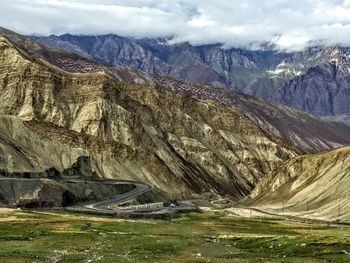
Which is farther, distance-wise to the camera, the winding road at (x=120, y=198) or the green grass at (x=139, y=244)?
the winding road at (x=120, y=198)

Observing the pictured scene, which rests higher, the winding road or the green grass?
the green grass

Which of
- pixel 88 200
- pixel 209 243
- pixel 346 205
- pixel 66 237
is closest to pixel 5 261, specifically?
pixel 66 237

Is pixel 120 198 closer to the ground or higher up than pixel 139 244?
closer to the ground

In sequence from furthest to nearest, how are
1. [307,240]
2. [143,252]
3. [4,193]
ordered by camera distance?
[4,193]
[307,240]
[143,252]

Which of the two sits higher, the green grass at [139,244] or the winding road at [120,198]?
the green grass at [139,244]

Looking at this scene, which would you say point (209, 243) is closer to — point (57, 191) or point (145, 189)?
point (57, 191)

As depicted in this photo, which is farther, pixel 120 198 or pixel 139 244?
pixel 120 198

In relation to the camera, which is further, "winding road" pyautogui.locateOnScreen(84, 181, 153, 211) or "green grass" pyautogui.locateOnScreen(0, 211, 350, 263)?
"winding road" pyautogui.locateOnScreen(84, 181, 153, 211)

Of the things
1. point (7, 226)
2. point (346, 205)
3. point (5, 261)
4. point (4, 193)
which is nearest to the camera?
point (5, 261)
